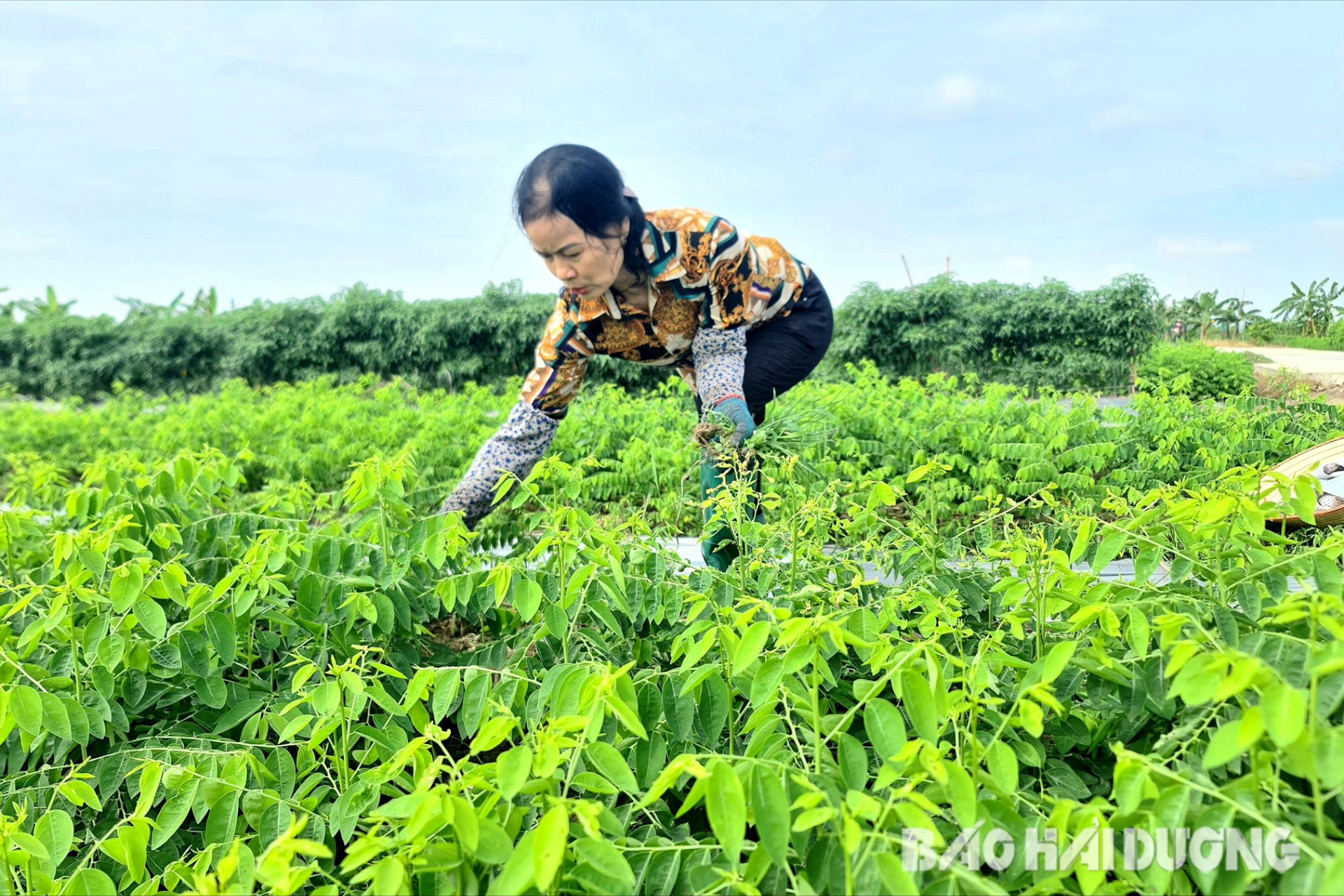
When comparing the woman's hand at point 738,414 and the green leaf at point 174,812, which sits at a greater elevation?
the woman's hand at point 738,414

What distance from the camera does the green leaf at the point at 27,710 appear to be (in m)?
1.34

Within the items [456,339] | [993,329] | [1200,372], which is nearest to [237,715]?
[1200,372]

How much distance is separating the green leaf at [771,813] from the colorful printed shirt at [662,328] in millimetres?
1996

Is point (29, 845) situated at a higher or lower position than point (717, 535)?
lower

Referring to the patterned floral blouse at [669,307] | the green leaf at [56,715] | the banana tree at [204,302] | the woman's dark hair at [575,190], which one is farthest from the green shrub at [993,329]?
the banana tree at [204,302]

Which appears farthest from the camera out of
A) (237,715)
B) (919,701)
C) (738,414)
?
(738,414)

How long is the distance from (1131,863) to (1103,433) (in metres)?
3.59

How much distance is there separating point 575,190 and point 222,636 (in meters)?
1.52

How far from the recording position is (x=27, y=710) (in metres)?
1.34

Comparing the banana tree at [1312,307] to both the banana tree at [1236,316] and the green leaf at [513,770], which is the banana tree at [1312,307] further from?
the green leaf at [513,770]

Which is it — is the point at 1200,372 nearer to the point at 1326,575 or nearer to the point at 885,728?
the point at 1326,575

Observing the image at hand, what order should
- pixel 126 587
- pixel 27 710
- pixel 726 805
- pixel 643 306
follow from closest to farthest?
pixel 726 805 < pixel 27 710 < pixel 126 587 < pixel 643 306

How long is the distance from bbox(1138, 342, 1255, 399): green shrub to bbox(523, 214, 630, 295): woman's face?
2.10 meters

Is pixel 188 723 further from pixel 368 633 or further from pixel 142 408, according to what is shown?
pixel 142 408
